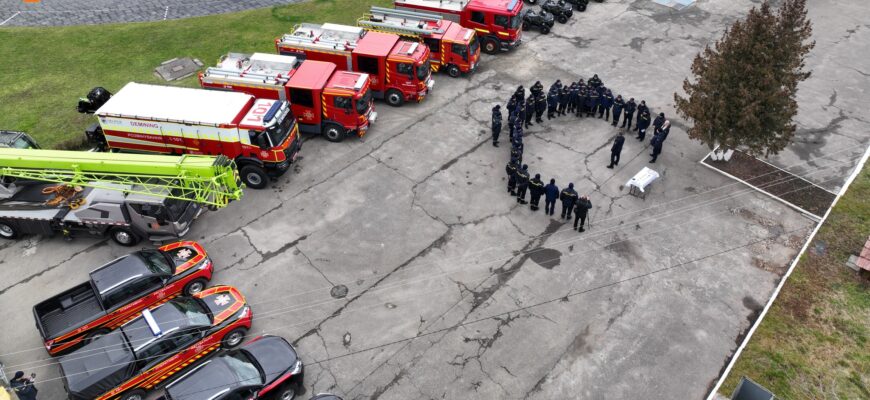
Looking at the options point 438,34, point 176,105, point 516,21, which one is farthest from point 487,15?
point 176,105

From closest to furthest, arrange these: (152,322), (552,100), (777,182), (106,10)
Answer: (152,322) < (777,182) < (552,100) < (106,10)

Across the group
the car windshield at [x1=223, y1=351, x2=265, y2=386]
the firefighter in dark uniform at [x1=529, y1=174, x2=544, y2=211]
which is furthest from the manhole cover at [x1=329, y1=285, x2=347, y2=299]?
the firefighter in dark uniform at [x1=529, y1=174, x2=544, y2=211]

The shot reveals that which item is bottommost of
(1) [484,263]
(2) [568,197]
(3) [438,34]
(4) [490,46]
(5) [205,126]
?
(1) [484,263]

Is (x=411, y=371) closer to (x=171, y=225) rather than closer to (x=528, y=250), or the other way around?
(x=528, y=250)

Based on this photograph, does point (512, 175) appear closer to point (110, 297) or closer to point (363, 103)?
point (363, 103)

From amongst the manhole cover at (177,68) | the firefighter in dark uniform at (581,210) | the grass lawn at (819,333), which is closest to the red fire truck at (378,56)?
the manhole cover at (177,68)

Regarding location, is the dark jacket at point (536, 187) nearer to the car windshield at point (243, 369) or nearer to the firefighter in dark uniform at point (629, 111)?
the firefighter in dark uniform at point (629, 111)
